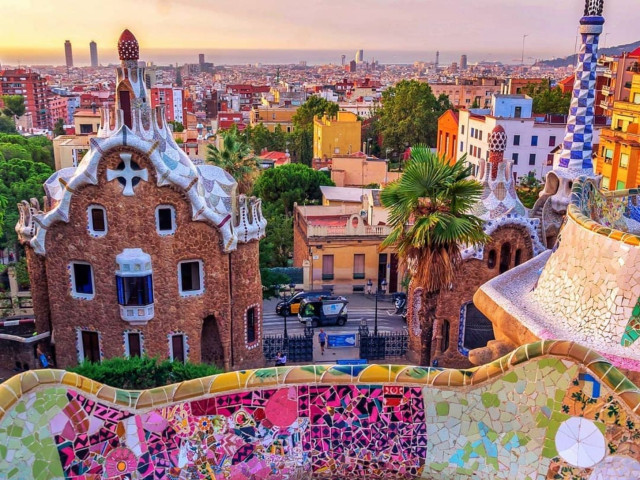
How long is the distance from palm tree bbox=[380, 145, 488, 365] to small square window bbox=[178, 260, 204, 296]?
23.9ft

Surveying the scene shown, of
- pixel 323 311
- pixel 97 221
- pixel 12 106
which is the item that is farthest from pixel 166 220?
pixel 12 106

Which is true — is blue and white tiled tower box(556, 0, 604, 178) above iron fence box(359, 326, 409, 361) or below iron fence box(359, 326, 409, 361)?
above

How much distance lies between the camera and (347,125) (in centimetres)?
6669

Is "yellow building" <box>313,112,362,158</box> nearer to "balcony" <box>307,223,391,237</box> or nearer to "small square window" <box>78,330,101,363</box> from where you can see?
"balcony" <box>307,223,391,237</box>

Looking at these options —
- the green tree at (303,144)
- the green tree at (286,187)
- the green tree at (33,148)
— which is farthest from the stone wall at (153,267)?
the green tree at (303,144)

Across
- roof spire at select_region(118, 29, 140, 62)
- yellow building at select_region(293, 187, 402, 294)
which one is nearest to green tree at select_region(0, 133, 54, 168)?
yellow building at select_region(293, 187, 402, 294)

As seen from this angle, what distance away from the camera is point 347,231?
3169 cm

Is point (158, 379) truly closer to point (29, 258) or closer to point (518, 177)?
point (29, 258)

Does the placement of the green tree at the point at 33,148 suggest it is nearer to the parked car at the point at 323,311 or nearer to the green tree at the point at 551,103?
the parked car at the point at 323,311

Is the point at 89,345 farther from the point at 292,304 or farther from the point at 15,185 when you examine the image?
the point at 15,185

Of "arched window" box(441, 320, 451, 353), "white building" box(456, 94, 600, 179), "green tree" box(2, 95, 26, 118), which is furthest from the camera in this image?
"green tree" box(2, 95, 26, 118)

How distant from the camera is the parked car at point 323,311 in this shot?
92.2 feet

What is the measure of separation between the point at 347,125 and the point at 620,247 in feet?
190

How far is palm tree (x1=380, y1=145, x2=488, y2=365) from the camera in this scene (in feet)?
52.1
